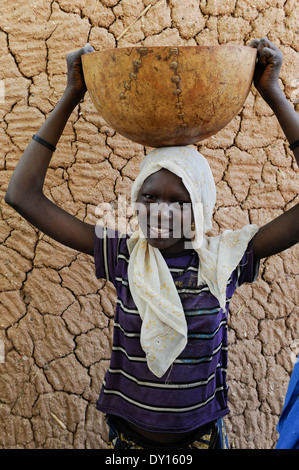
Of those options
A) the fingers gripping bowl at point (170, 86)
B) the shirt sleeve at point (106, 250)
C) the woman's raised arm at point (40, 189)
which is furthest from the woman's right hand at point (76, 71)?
the shirt sleeve at point (106, 250)

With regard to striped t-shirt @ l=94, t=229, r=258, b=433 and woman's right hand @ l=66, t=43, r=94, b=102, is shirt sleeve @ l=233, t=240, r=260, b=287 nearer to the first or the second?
striped t-shirt @ l=94, t=229, r=258, b=433

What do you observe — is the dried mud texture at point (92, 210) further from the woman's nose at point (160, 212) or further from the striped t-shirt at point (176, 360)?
the woman's nose at point (160, 212)

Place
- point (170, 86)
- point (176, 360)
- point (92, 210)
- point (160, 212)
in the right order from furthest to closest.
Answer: point (92, 210) → point (176, 360) → point (160, 212) → point (170, 86)

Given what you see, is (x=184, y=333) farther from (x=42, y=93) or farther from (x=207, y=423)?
(x=42, y=93)

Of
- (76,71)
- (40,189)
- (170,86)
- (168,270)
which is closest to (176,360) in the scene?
(168,270)

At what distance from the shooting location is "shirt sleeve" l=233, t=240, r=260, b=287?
1.46 meters

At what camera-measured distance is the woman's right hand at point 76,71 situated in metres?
1.40

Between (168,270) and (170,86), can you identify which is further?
(168,270)

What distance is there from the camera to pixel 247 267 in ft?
4.86

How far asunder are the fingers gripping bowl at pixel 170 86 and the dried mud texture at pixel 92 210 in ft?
2.94

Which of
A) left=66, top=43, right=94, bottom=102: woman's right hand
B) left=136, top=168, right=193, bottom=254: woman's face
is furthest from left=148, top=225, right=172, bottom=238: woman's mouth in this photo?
left=66, top=43, right=94, bottom=102: woman's right hand

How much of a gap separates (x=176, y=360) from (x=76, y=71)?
0.95m

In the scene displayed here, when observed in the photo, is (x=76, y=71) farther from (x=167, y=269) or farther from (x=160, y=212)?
(x=167, y=269)

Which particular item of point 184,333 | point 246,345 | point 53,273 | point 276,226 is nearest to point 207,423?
point 184,333
